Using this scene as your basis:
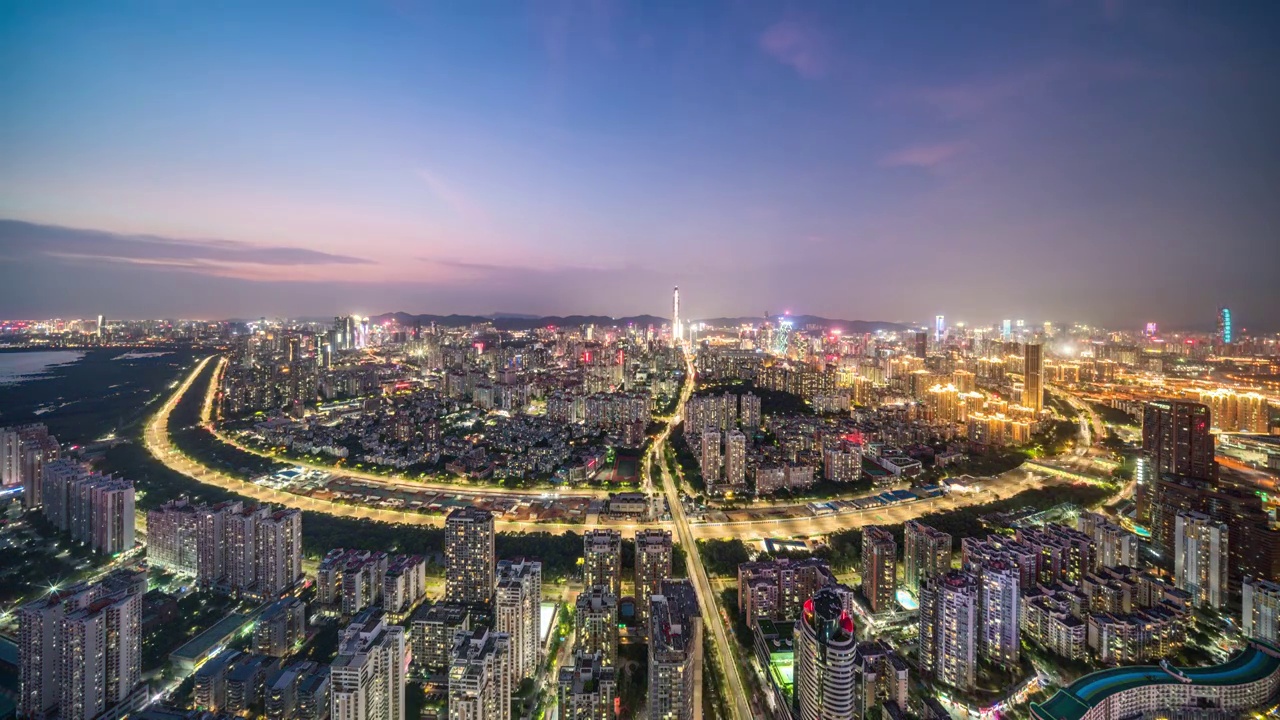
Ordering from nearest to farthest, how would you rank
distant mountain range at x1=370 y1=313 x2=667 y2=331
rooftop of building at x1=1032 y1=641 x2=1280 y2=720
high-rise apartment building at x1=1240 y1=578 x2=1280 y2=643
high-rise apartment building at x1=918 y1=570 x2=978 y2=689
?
rooftop of building at x1=1032 y1=641 x2=1280 y2=720 → high-rise apartment building at x1=918 y1=570 x2=978 y2=689 → high-rise apartment building at x1=1240 y1=578 x2=1280 y2=643 → distant mountain range at x1=370 y1=313 x2=667 y2=331

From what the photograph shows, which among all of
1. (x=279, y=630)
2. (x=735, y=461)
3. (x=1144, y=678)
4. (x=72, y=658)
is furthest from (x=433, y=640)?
(x=735, y=461)

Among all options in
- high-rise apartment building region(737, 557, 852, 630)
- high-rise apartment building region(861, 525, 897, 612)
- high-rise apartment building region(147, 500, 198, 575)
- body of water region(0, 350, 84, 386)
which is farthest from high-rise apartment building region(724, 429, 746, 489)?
body of water region(0, 350, 84, 386)

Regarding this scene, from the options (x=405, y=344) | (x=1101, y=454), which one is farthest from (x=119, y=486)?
(x=405, y=344)

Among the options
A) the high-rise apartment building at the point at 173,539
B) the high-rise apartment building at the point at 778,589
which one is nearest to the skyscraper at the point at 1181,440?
the high-rise apartment building at the point at 778,589

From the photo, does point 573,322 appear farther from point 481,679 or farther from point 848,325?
point 481,679

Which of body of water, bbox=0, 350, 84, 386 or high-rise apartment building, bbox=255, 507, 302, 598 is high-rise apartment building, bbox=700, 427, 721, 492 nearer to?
high-rise apartment building, bbox=255, 507, 302, 598

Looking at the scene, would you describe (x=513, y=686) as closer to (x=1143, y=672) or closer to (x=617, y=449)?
(x=1143, y=672)
